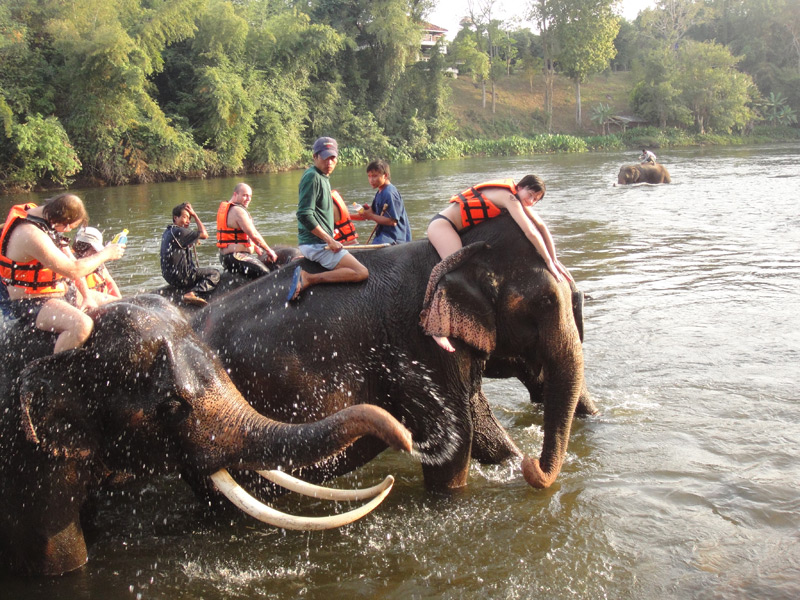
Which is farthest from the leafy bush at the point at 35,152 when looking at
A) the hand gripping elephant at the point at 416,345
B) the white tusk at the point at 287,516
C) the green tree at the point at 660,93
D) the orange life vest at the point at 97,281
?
the green tree at the point at 660,93

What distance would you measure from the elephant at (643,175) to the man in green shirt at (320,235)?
2193 cm

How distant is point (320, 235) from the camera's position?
492cm

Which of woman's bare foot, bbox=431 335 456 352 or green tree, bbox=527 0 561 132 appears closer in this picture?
woman's bare foot, bbox=431 335 456 352

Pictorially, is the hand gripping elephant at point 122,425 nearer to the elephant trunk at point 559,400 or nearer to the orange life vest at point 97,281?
the elephant trunk at point 559,400

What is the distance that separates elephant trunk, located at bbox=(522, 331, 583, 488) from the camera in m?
4.39

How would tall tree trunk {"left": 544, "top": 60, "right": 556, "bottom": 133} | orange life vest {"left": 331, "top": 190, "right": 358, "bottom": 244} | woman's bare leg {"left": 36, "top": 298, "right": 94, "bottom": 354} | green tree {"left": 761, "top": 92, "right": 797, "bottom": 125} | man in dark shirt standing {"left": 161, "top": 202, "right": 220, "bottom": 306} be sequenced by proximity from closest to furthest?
woman's bare leg {"left": 36, "top": 298, "right": 94, "bottom": 354}, orange life vest {"left": 331, "top": 190, "right": 358, "bottom": 244}, man in dark shirt standing {"left": 161, "top": 202, "right": 220, "bottom": 306}, green tree {"left": 761, "top": 92, "right": 797, "bottom": 125}, tall tree trunk {"left": 544, "top": 60, "right": 556, "bottom": 133}

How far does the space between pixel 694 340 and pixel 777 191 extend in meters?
16.2

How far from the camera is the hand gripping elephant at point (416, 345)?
168 inches

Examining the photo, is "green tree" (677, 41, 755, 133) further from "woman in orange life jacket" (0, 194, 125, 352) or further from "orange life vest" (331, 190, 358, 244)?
"woman in orange life jacket" (0, 194, 125, 352)

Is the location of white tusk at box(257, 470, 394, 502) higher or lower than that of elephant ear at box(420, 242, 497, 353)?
lower

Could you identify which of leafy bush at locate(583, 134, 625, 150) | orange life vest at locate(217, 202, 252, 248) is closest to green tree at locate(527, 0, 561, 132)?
leafy bush at locate(583, 134, 625, 150)

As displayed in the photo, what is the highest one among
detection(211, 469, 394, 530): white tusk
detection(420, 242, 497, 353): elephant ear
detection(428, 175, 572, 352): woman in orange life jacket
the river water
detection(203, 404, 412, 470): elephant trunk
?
detection(428, 175, 572, 352): woman in orange life jacket

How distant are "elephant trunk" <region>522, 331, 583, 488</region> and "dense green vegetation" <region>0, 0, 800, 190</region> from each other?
28529 mm

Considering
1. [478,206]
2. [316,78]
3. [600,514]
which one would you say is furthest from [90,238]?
[316,78]
